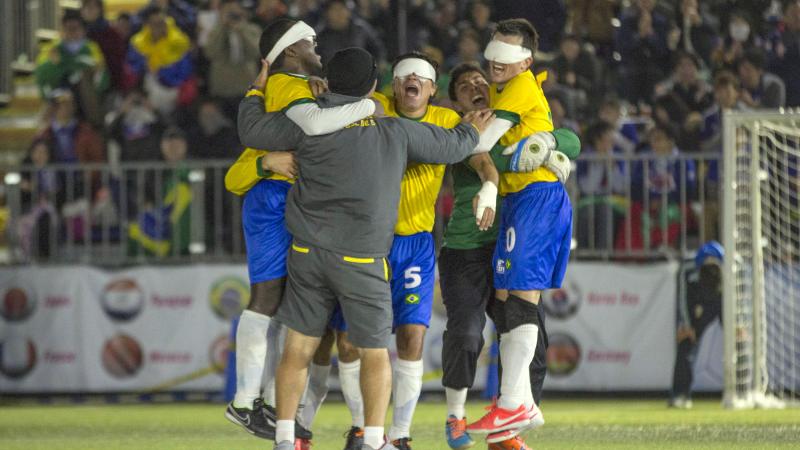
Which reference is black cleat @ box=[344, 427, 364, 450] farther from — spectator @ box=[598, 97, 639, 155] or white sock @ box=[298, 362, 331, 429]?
spectator @ box=[598, 97, 639, 155]

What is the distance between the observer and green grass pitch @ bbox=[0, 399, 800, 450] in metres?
10.3

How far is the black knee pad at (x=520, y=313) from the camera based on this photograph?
29.0 ft

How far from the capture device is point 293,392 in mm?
8328

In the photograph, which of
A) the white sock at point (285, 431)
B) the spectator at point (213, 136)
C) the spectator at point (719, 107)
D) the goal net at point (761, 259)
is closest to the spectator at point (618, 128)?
the spectator at point (719, 107)

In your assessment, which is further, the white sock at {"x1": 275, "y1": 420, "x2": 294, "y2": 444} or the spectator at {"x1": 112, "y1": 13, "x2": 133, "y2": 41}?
the spectator at {"x1": 112, "y1": 13, "x2": 133, "y2": 41}

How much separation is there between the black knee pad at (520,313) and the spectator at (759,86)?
29.4ft

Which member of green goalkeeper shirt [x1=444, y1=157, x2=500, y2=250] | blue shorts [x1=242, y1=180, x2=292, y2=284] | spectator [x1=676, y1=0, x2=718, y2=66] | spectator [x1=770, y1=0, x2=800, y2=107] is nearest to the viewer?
blue shorts [x1=242, y1=180, x2=292, y2=284]

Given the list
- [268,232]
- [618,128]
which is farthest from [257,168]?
[618,128]

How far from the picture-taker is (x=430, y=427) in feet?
40.1

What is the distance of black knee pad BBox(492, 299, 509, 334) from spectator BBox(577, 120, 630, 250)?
22.0 ft

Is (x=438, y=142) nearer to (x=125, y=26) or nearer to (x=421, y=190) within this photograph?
(x=421, y=190)

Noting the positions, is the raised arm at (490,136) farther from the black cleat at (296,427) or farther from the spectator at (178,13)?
the spectator at (178,13)

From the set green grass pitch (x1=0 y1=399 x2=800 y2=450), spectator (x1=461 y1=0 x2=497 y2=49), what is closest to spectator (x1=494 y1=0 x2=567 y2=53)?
spectator (x1=461 y1=0 x2=497 y2=49)

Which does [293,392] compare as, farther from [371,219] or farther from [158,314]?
[158,314]
